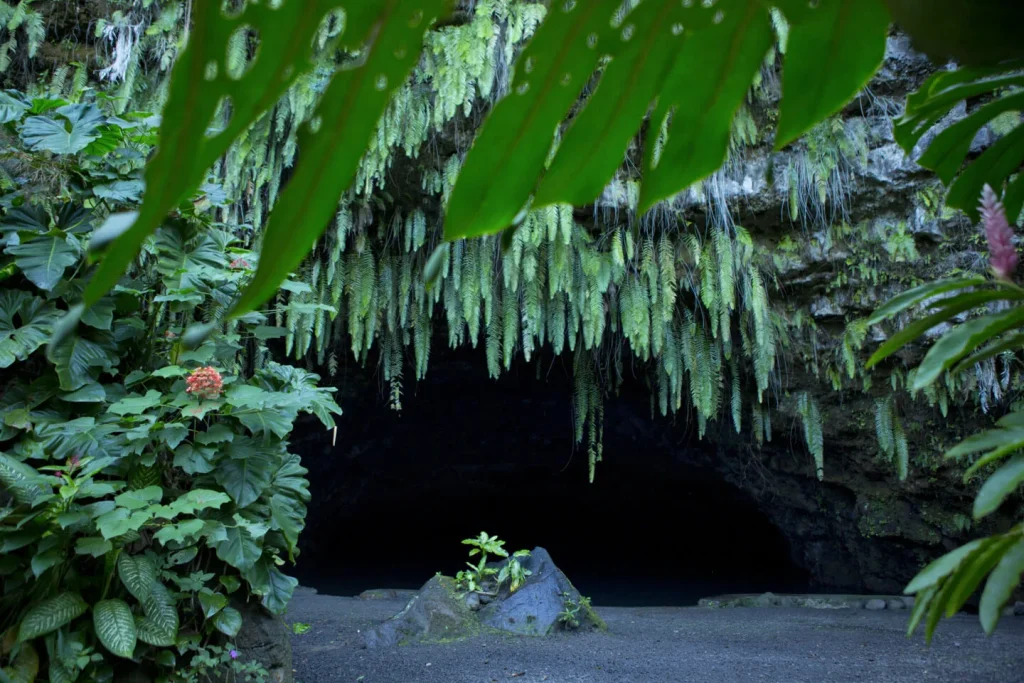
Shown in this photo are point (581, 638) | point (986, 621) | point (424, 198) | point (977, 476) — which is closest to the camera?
point (986, 621)

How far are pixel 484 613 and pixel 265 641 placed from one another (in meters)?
1.83

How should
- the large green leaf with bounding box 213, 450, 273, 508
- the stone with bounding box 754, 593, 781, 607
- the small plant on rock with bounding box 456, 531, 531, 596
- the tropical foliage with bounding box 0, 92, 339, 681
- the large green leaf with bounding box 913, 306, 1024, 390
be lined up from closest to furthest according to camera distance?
the large green leaf with bounding box 913, 306, 1024, 390 → the tropical foliage with bounding box 0, 92, 339, 681 → the large green leaf with bounding box 213, 450, 273, 508 → the small plant on rock with bounding box 456, 531, 531, 596 → the stone with bounding box 754, 593, 781, 607

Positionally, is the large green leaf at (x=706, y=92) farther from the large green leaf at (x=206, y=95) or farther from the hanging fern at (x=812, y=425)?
the hanging fern at (x=812, y=425)

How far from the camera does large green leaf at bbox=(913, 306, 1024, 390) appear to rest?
0.46 m

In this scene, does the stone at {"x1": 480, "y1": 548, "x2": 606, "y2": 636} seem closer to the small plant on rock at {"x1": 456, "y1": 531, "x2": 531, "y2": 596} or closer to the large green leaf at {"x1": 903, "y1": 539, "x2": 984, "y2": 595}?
the small plant on rock at {"x1": 456, "y1": 531, "x2": 531, "y2": 596}

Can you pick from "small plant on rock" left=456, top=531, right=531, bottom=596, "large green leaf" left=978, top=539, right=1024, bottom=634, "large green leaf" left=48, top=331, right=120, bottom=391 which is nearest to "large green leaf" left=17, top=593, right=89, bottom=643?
"large green leaf" left=48, top=331, right=120, bottom=391

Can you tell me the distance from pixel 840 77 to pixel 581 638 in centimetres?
424

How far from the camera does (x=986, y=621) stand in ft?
1.43

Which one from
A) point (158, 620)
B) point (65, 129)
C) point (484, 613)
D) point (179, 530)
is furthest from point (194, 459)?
point (484, 613)

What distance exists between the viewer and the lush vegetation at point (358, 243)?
300mm

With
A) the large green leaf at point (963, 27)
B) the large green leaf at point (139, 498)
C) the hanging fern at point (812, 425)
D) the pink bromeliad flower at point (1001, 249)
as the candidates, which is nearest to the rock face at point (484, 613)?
the large green leaf at point (139, 498)

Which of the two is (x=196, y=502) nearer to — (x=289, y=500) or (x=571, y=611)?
(x=289, y=500)

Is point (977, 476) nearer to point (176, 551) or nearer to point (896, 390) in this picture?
point (896, 390)

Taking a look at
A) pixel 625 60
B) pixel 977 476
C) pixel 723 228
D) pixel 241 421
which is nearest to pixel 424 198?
pixel 723 228
